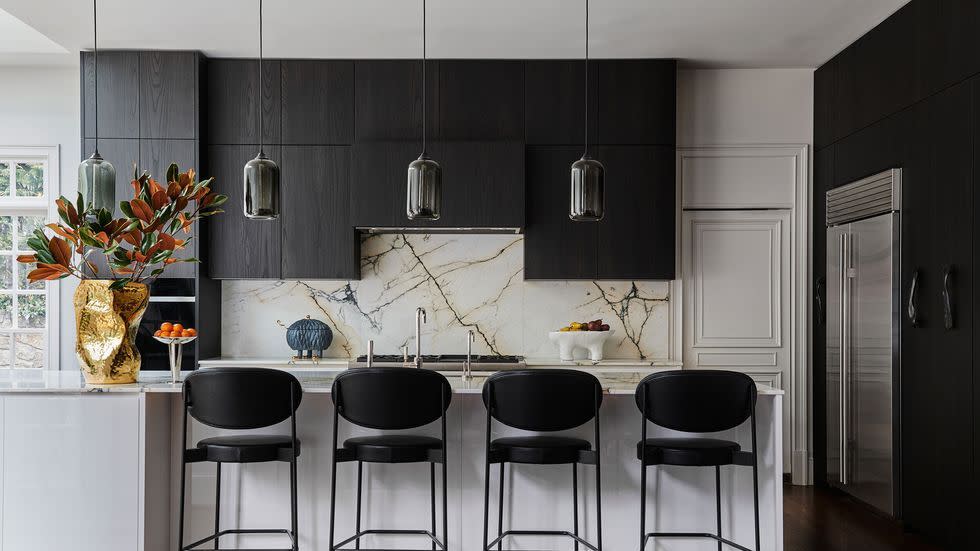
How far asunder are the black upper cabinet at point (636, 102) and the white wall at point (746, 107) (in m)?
0.33

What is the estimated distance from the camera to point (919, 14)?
3816 millimetres

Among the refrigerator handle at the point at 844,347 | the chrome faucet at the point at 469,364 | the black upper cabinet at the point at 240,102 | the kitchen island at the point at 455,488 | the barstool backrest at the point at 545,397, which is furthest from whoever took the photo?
the black upper cabinet at the point at 240,102

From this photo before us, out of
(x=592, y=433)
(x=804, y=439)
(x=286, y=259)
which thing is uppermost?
(x=286, y=259)

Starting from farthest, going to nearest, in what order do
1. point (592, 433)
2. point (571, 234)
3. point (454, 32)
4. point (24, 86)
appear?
1. point (24, 86)
2. point (571, 234)
3. point (454, 32)
4. point (592, 433)

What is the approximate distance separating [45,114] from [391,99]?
249 cm

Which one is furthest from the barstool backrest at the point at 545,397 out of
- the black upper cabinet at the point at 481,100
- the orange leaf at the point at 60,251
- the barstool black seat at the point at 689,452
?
the black upper cabinet at the point at 481,100

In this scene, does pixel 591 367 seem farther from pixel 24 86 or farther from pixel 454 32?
pixel 24 86

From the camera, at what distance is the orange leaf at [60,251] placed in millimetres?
2898

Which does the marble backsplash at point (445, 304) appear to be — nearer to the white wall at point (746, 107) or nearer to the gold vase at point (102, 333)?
the white wall at point (746, 107)

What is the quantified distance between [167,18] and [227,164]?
39.0 inches

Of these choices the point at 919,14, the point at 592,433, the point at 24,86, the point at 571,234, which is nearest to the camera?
the point at 592,433

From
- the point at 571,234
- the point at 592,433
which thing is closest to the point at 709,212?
the point at 571,234

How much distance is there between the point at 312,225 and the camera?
194 inches

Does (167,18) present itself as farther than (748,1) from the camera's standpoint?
Yes
